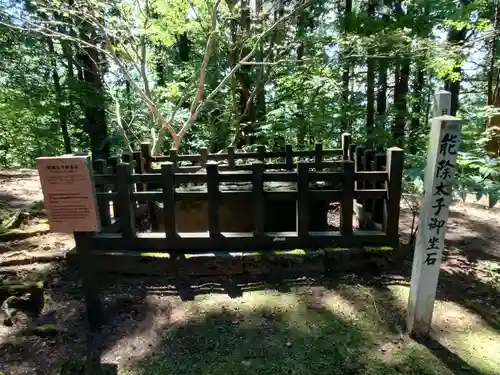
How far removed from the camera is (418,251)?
274 centimetres

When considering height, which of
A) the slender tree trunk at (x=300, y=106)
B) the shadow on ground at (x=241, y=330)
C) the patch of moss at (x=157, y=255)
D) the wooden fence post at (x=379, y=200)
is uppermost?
the slender tree trunk at (x=300, y=106)

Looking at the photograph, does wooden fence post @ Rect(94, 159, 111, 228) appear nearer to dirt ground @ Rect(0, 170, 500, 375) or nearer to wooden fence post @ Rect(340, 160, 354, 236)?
dirt ground @ Rect(0, 170, 500, 375)

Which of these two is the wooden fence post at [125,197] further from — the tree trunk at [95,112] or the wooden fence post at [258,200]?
the tree trunk at [95,112]

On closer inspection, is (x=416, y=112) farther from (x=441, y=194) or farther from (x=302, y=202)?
(x=441, y=194)

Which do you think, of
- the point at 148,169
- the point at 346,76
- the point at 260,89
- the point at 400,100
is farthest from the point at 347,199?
the point at 400,100

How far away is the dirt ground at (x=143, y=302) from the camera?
9.28ft

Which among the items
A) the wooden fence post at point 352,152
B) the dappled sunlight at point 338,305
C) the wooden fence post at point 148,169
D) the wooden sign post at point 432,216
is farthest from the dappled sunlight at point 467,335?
the wooden fence post at point 148,169

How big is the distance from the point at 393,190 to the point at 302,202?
1.03 m

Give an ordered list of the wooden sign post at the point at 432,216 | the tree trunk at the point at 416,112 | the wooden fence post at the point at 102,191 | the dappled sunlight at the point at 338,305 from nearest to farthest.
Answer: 1. the wooden sign post at the point at 432,216
2. the dappled sunlight at the point at 338,305
3. the wooden fence post at the point at 102,191
4. the tree trunk at the point at 416,112

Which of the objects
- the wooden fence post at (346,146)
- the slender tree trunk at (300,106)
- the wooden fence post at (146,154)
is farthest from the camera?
the slender tree trunk at (300,106)

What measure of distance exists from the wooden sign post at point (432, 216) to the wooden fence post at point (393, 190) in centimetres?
116

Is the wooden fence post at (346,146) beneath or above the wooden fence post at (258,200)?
above

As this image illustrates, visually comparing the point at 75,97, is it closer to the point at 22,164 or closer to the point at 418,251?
the point at 22,164

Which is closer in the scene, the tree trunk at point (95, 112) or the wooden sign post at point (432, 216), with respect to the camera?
the wooden sign post at point (432, 216)
